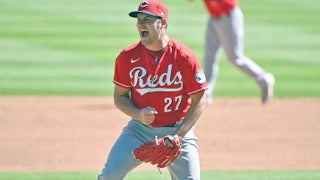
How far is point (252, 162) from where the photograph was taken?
9.75 metres

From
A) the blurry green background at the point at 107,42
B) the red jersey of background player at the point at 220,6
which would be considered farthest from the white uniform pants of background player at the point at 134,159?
the blurry green background at the point at 107,42

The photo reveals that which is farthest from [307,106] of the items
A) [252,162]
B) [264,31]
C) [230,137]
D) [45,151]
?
[264,31]

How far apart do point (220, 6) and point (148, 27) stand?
554 cm

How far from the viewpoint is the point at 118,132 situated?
11.0 m

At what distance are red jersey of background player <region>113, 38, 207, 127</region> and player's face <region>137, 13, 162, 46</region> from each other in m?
0.18

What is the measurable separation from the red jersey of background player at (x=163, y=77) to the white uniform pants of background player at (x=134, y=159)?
0.10 m

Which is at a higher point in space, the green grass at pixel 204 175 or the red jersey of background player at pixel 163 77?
the red jersey of background player at pixel 163 77

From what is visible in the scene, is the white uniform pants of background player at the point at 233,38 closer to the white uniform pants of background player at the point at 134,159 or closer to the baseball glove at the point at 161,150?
the white uniform pants of background player at the point at 134,159

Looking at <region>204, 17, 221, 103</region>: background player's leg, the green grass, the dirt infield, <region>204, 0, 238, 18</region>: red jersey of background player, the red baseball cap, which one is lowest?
the dirt infield

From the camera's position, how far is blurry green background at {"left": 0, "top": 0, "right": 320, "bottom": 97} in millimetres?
13750

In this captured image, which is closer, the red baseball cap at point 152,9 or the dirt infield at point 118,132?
the red baseball cap at point 152,9

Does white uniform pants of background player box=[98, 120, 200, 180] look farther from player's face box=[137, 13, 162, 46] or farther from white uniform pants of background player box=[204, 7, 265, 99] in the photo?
white uniform pants of background player box=[204, 7, 265, 99]

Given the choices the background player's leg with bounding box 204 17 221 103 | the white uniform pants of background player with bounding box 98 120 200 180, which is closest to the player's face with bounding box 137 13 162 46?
the white uniform pants of background player with bounding box 98 120 200 180

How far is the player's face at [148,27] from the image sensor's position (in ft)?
21.6
